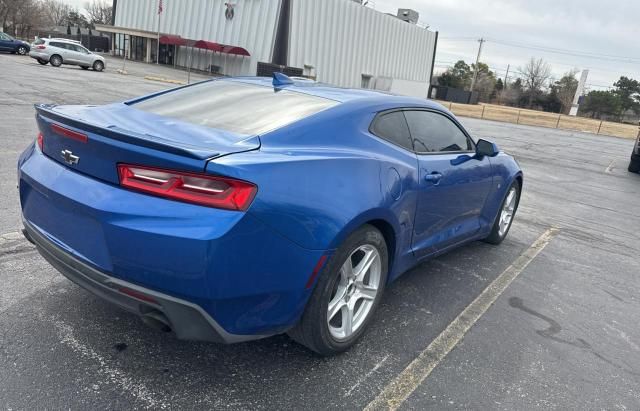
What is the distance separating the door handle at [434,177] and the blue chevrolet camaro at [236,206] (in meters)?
0.02

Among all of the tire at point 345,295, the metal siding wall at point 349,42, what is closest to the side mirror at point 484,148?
the tire at point 345,295

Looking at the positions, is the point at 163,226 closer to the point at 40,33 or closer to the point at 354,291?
the point at 354,291

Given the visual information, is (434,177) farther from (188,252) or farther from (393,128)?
(188,252)

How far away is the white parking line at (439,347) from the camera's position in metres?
2.58

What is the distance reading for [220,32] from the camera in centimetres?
4497

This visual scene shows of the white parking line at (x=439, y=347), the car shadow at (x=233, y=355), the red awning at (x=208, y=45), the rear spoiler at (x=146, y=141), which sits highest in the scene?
the red awning at (x=208, y=45)

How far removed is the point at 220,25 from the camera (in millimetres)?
44875

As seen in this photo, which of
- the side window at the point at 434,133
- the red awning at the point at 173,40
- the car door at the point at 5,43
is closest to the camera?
the side window at the point at 434,133

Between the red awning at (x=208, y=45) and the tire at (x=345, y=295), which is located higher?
the red awning at (x=208, y=45)

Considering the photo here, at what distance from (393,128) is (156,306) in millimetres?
1922

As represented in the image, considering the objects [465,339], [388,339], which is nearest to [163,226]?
[388,339]

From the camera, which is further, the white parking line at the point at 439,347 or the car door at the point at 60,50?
the car door at the point at 60,50

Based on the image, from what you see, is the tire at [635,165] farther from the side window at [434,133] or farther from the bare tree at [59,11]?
the bare tree at [59,11]

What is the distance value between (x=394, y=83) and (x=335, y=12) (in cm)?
1183
